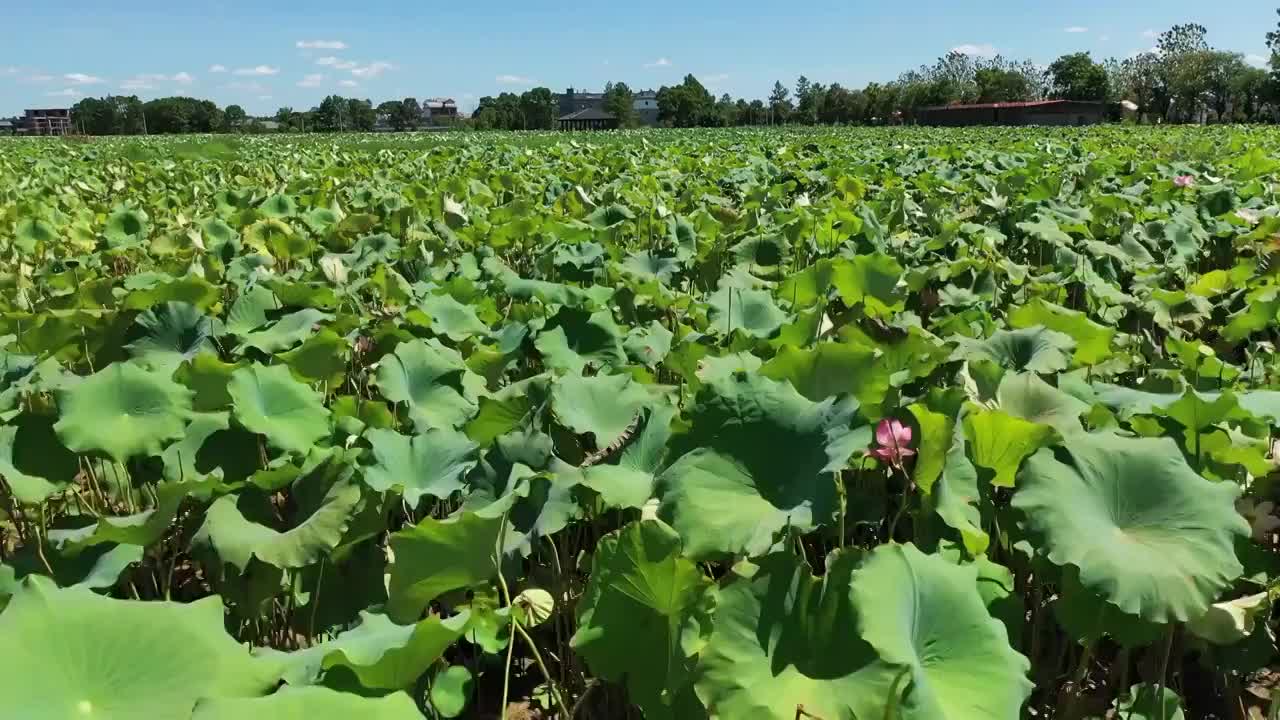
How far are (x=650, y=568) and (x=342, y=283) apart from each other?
2832mm

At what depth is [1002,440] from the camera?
164 centimetres

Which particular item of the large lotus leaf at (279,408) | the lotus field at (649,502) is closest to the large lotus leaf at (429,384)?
the lotus field at (649,502)

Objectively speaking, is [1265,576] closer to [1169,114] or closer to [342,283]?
[342,283]

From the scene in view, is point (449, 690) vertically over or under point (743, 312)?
under

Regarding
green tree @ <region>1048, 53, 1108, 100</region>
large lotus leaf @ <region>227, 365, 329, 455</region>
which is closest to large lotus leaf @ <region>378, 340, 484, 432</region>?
large lotus leaf @ <region>227, 365, 329, 455</region>

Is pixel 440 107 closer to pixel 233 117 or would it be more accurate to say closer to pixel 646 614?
pixel 233 117

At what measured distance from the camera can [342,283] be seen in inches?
149

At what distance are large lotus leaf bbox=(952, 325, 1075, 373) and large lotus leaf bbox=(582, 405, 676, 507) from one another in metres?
0.78

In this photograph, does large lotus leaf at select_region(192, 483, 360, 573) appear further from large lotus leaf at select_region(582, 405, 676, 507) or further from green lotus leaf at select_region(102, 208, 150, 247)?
green lotus leaf at select_region(102, 208, 150, 247)

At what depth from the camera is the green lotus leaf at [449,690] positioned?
1467 mm

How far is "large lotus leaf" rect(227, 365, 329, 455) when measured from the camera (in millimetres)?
1969

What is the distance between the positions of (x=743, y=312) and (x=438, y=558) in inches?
62.7

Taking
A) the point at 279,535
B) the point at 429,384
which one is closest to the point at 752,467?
the point at 279,535

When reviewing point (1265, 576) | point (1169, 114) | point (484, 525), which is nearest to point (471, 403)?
point (484, 525)
